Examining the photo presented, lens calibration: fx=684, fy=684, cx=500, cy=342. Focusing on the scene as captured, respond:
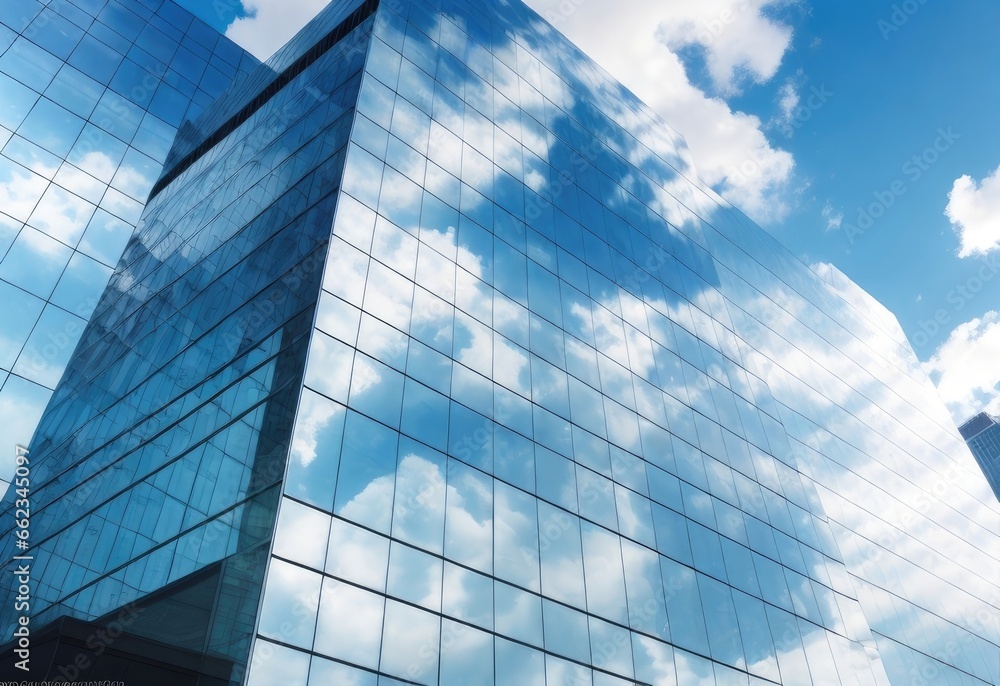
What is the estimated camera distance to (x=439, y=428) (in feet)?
64.2

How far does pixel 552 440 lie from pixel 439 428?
493 centimetres

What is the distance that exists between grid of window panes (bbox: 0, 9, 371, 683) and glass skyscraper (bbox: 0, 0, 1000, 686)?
12 cm

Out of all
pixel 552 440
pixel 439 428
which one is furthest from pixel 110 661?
pixel 552 440

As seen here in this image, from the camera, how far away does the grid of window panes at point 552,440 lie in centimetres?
1650

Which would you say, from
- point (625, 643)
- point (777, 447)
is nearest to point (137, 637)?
point (625, 643)

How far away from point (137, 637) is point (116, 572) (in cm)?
313

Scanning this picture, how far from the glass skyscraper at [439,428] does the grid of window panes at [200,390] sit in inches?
4.6

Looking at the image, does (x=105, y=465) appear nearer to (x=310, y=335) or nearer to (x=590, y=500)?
(x=310, y=335)

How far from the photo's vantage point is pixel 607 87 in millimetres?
44625

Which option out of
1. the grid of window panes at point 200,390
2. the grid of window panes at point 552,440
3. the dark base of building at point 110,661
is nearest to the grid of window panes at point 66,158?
the grid of window panes at point 200,390

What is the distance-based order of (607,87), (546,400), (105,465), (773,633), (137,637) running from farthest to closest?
1. (607,87)
2. (773,633)
3. (546,400)
4. (105,465)
5. (137,637)

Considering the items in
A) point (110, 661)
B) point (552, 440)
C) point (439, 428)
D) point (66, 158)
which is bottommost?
point (110, 661)

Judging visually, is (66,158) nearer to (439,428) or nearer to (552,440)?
(439,428)

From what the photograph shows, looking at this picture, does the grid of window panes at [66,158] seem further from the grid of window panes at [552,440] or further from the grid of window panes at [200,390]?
the grid of window panes at [552,440]
